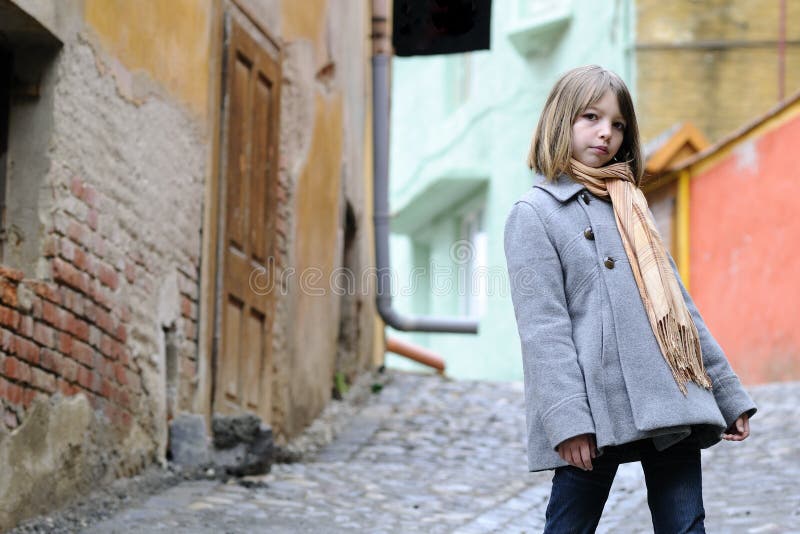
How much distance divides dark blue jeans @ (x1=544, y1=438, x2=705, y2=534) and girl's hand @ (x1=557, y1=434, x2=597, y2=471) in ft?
0.21

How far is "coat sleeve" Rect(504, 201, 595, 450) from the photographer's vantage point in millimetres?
3150

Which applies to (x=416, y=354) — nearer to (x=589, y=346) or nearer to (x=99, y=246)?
(x=99, y=246)

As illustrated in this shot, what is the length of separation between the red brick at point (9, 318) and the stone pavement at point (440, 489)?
85cm

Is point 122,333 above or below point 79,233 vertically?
below

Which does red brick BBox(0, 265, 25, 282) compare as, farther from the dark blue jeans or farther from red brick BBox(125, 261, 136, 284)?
the dark blue jeans

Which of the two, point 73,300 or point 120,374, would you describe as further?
point 120,374

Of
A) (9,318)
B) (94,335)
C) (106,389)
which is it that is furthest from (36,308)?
(106,389)

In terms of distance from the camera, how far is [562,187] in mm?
3430

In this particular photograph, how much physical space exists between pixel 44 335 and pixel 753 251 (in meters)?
8.77

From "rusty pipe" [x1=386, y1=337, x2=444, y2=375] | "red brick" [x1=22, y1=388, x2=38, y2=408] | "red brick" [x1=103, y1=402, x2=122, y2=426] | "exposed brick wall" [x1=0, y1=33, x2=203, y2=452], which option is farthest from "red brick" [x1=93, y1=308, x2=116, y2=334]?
"rusty pipe" [x1=386, y1=337, x2=444, y2=375]

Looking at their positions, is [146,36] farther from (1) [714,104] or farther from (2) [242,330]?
(1) [714,104]

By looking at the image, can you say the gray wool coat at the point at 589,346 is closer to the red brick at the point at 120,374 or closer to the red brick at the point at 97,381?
the red brick at the point at 97,381

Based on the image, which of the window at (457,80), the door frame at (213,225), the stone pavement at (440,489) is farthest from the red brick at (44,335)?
the window at (457,80)

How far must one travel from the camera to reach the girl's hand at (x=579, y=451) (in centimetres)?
313
